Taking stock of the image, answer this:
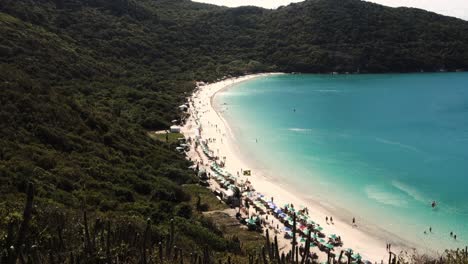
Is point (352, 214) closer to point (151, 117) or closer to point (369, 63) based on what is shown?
point (151, 117)

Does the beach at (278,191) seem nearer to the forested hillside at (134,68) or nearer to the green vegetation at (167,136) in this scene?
the green vegetation at (167,136)

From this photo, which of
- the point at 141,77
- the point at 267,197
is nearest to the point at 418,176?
the point at 267,197

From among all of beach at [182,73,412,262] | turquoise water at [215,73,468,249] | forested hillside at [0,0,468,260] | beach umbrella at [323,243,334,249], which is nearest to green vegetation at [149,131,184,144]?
beach at [182,73,412,262]

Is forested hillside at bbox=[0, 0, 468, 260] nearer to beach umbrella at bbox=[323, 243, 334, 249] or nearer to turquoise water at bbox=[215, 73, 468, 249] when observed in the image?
beach umbrella at bbox=[323, 243, 334, 249]

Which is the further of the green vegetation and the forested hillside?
the green vegetation

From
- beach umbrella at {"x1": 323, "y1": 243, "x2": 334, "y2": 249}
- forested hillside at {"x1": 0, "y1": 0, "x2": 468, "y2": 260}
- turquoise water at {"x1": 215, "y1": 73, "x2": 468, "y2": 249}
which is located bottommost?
beach umbrella at {"x1": 323, "y1": 243, "x2": 334, "y2": 249}

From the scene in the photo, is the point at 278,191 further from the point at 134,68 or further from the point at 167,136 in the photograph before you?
the point at 134,68

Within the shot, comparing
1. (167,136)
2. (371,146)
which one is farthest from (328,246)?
(371,146)
